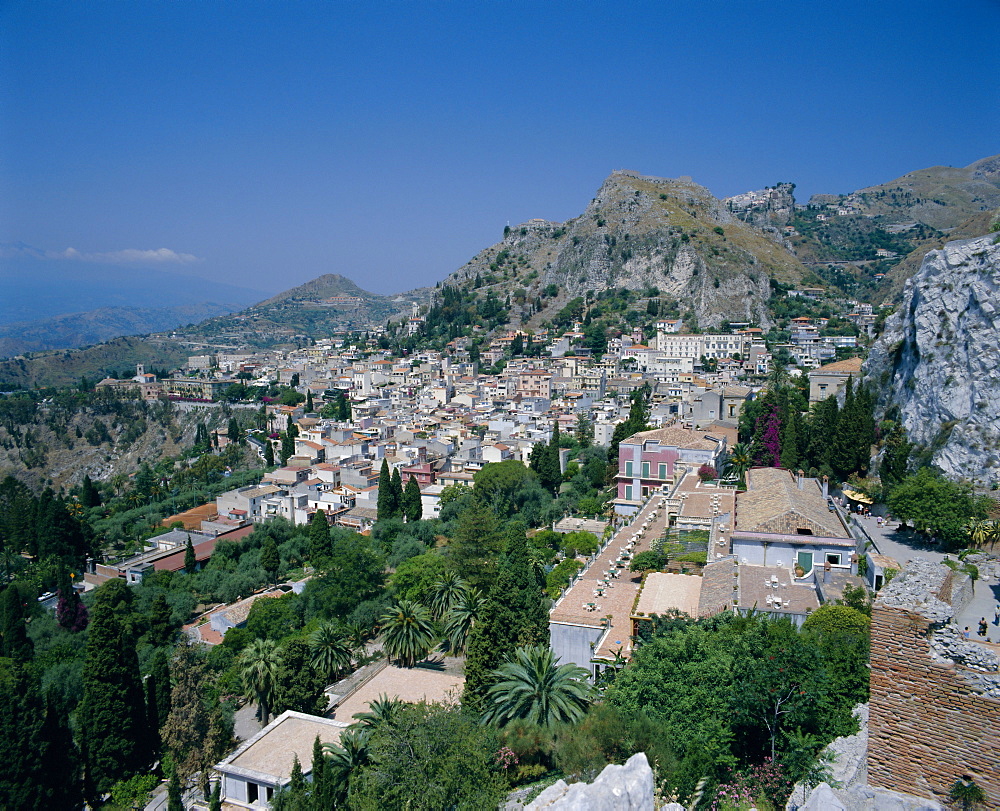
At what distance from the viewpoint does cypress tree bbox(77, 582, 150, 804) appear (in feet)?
57.4

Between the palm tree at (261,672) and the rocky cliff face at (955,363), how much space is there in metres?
24.7

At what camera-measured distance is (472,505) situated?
27000 mm

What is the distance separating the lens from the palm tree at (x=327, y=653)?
65.5 feet

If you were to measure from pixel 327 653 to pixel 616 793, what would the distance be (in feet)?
51.0

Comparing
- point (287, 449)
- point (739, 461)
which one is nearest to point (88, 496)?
point (287, 449)

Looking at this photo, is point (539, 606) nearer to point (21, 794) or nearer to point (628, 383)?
point (21, 794)

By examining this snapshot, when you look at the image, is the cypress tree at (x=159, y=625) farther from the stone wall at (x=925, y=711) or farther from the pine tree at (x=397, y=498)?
the stone wall at (x=925, y=711)

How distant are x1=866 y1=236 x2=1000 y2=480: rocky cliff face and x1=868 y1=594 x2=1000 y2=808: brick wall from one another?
22.6 meters

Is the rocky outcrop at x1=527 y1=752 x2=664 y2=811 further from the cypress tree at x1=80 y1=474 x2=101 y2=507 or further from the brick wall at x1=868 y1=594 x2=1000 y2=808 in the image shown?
the cypress tree at x1=80 y1=474 x2=101 y2=507

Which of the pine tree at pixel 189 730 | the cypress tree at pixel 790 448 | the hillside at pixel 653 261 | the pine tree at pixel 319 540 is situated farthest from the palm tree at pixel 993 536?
the hillside at pixel 653 261

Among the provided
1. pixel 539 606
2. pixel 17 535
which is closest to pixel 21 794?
pixel 539 606

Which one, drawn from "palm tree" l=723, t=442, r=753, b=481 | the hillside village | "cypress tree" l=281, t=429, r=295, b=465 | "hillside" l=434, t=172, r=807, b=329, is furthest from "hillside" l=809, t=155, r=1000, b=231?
"cypress tree" l=281, t=429, r=295, b=465

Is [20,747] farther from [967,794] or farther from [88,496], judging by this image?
[88,496]

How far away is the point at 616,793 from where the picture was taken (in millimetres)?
6254
